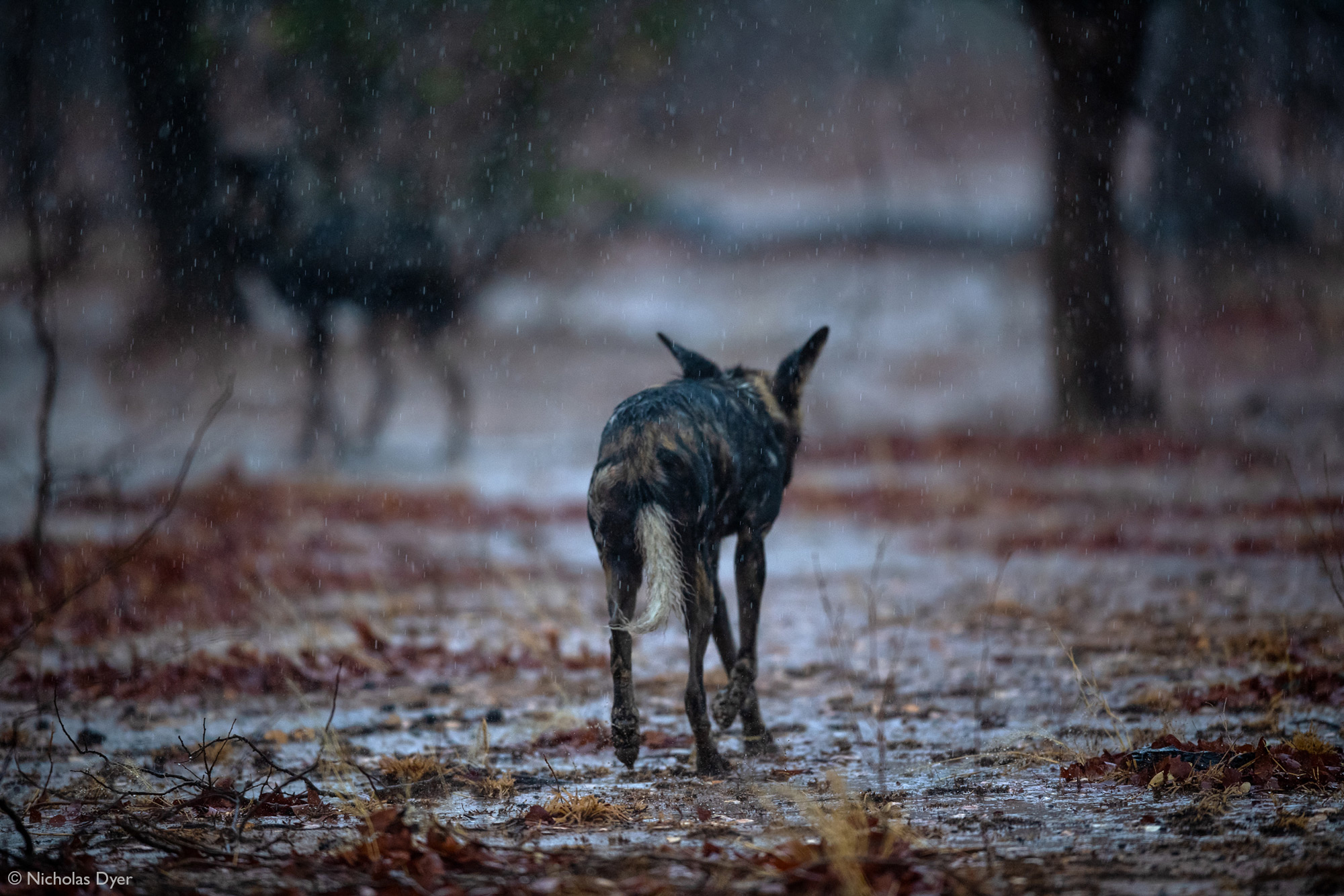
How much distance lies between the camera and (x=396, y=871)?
375 cm

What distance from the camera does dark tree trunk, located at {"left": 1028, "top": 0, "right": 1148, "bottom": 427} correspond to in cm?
1897

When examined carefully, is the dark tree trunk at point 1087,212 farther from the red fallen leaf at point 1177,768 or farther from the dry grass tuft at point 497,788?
the dry grass tuft at point 497,788

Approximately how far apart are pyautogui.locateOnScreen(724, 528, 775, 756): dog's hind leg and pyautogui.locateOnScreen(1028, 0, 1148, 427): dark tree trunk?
15.1 metres

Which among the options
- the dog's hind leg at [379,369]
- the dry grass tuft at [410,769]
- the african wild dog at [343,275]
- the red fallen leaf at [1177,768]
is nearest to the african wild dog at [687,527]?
the dry grass tuft at [410,769]

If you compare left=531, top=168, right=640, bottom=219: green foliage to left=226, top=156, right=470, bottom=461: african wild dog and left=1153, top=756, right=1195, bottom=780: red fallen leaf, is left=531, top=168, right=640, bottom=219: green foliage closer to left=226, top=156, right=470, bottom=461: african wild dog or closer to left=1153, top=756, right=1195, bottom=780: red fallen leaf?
left=226, top=156, right=470, bottom=461: african wild dog

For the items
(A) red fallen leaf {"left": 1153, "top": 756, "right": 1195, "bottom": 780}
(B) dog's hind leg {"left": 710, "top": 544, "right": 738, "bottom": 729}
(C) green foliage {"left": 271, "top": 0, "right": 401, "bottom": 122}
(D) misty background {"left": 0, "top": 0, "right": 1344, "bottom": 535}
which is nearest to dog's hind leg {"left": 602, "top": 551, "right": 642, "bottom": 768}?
(B) dog's hind leg {"left": 710, "top": 544, "right": 738, "bottom": 729}

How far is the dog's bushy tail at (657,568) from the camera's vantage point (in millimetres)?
4953

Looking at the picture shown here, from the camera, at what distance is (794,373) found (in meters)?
6.39

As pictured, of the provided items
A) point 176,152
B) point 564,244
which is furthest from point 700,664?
point 564,244

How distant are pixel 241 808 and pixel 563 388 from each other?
25580 millimetres

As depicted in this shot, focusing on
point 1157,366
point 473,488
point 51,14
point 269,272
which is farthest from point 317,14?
point 1157,366

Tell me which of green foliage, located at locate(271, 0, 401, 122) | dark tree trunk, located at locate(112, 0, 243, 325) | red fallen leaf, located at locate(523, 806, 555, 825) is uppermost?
green foliage, located at locate(271, 0, 401, 122)

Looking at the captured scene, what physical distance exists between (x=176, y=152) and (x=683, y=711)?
1734cm

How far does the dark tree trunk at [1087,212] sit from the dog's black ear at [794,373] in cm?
1424
